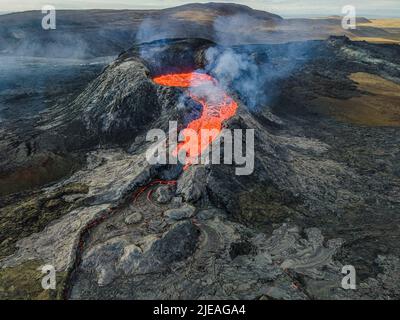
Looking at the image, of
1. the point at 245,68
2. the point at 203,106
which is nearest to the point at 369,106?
the point at 245,68

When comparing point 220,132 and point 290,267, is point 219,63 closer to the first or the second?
point 220,132

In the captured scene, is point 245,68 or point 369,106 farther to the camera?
point 369,106

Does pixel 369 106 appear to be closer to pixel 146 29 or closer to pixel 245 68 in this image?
pixel 245 68

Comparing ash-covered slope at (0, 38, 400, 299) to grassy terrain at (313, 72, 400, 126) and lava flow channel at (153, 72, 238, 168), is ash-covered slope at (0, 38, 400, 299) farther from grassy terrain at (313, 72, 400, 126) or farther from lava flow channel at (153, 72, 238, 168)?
grassy terrain at (313, 72, 400, 126)

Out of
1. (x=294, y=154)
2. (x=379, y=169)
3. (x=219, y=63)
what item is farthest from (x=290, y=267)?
(x=219, y=63)

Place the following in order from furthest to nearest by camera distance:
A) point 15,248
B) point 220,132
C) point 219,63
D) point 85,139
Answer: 1. point 219,63
2. point 85,139
3. point 220,132
4. point 15,248

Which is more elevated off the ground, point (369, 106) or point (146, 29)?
point (146, 29)

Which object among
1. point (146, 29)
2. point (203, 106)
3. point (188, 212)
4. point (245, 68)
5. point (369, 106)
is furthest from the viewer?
point (146, 29)
